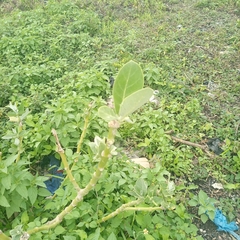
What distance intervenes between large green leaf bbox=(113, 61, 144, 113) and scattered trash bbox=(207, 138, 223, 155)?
2390mm

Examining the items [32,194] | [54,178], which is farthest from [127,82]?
[54,178]

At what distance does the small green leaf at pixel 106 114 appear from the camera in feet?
2.12

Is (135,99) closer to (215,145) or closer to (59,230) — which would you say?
(59,230)

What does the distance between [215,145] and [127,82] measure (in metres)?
2.43

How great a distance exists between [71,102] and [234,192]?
1.62 m

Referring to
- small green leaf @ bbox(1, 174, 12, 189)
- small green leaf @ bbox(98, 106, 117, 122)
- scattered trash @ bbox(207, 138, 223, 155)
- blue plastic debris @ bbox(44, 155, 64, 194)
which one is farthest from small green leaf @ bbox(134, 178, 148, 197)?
scattered trash @ bbox(207, 138, 223, 155)

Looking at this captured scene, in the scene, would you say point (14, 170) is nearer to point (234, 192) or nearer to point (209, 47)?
point (234, 192)

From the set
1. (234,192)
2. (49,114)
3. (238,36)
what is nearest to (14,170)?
(49,114)

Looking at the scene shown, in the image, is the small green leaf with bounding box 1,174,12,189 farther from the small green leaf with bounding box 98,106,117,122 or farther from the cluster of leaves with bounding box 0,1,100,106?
the cluster of leaves with bounding box 0,1,100,106

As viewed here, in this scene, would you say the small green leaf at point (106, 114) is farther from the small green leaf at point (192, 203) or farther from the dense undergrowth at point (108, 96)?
the small green leaf at point (192, 203)

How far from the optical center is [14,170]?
1744mm

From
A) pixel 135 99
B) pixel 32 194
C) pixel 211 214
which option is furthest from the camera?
pixel 211 214

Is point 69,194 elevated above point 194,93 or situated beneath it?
elevated above

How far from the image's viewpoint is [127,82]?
634 mm
